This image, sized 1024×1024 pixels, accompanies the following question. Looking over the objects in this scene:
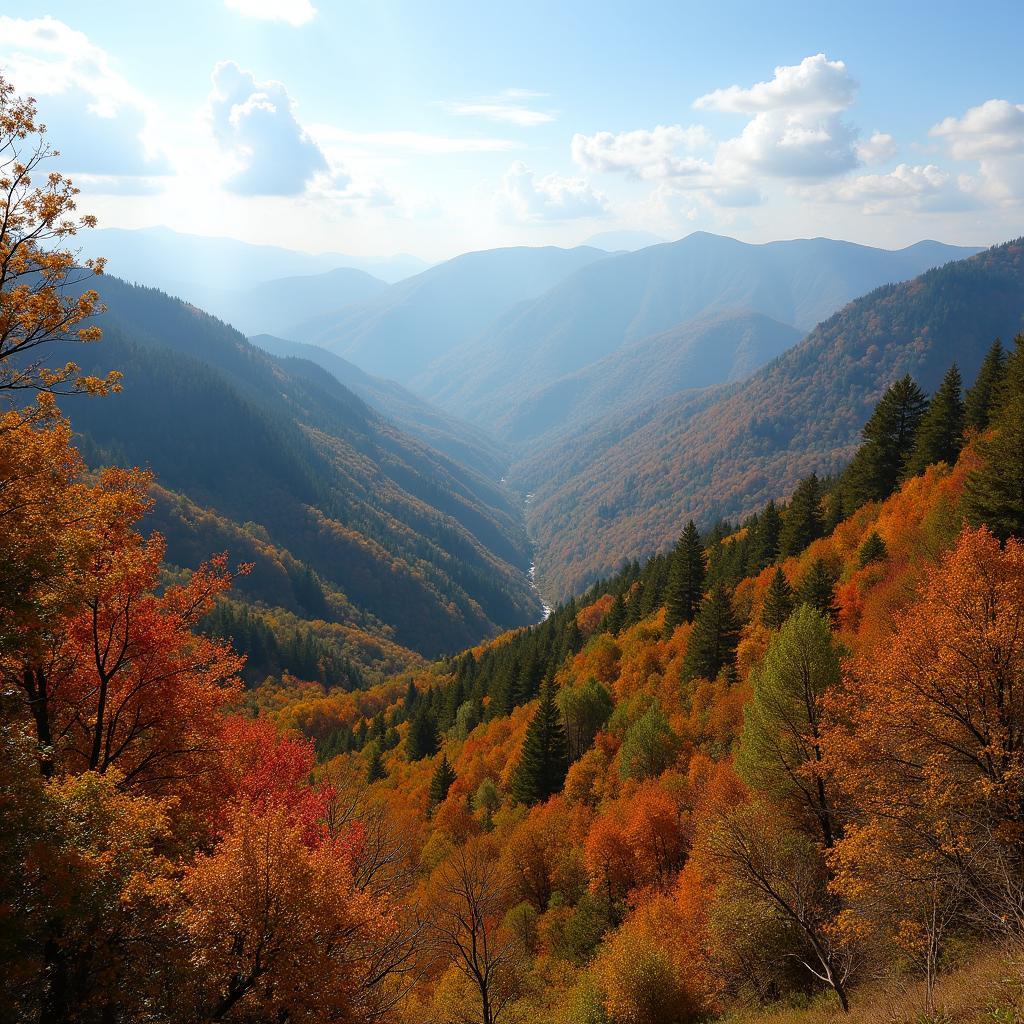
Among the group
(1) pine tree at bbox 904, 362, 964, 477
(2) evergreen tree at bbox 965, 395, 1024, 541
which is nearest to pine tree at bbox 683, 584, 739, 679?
(2) evergreen tree at bbox 965, 395, 1024, 541

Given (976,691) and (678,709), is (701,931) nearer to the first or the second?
(976,691)

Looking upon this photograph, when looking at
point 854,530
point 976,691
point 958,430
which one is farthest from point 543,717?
point 958,430

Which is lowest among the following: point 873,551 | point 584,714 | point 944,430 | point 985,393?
point 584,714

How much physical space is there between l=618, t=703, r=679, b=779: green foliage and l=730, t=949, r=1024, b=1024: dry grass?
23493 millimetres

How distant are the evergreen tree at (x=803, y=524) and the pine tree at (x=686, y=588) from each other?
26.6ft

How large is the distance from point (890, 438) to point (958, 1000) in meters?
54.0

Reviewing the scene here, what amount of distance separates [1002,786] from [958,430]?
4291cm

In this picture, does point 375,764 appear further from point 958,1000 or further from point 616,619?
point 958,1000

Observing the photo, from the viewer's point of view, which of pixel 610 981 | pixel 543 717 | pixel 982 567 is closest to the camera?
pixel 982 567

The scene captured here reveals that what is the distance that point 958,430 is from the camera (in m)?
48.7

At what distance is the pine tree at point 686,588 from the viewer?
58812mm

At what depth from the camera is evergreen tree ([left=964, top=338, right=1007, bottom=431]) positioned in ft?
155

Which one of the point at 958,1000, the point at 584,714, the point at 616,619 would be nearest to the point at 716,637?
the point at 584,714

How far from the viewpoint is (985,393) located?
4969 centimetres
